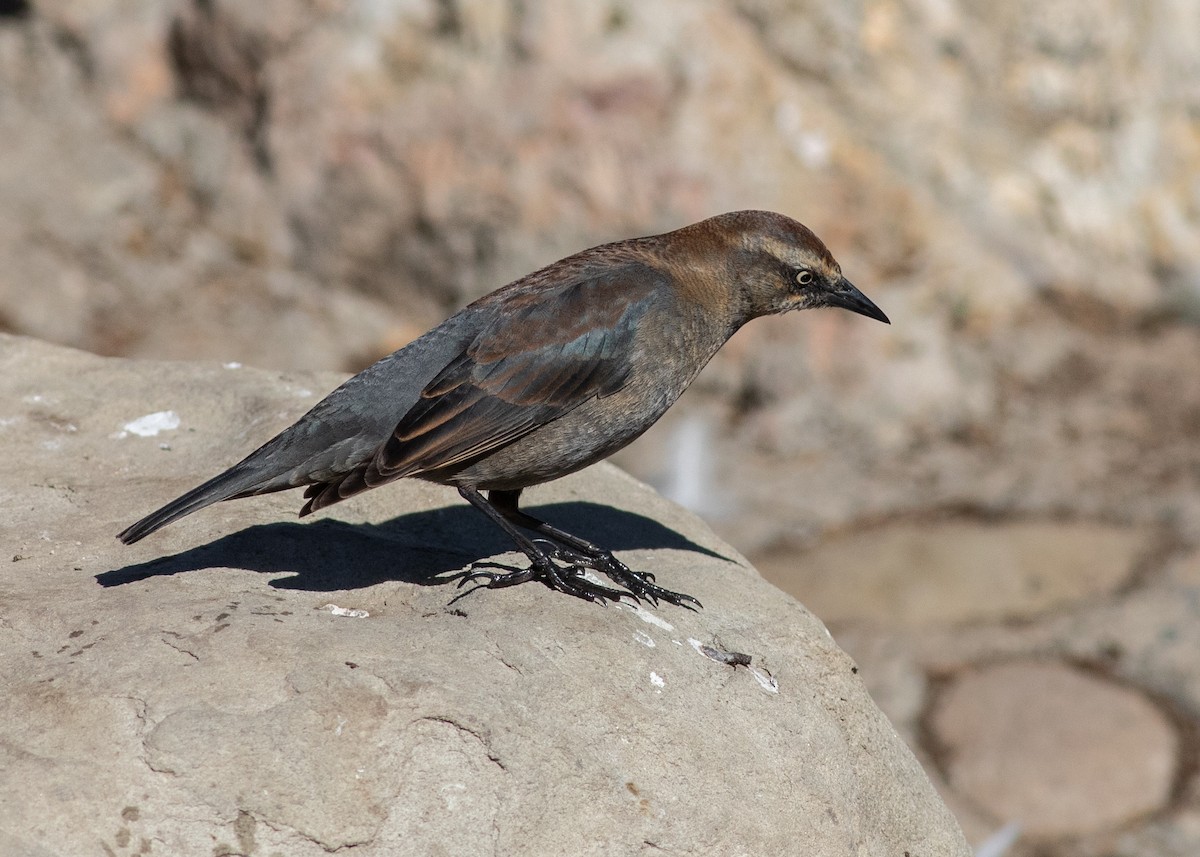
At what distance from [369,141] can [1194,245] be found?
18.9ft

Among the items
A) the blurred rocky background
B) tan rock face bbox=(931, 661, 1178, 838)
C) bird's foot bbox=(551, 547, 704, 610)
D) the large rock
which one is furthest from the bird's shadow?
the blurred rocky background

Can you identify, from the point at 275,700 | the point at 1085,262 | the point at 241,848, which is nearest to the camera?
the point at 241,848

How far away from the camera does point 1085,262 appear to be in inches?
387

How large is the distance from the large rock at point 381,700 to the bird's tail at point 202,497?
146 mm

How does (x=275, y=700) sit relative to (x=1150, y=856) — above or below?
below

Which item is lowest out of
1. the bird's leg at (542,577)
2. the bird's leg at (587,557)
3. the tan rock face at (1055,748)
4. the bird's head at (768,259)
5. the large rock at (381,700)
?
the large rock at (381,700)

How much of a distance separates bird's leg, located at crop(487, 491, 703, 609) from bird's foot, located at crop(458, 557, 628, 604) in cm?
9

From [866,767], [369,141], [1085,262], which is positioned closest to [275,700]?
[866,767]

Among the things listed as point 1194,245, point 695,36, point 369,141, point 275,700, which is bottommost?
point 275,700

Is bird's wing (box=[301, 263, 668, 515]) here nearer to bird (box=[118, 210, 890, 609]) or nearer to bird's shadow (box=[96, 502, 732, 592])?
bird (box=[118, 210, 890, 609])

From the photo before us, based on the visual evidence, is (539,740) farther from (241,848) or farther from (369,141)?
(369,141)

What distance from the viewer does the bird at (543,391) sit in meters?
4.53

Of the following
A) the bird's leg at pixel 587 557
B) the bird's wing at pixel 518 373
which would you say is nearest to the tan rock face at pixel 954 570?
the bird's leg at pixel 587 557

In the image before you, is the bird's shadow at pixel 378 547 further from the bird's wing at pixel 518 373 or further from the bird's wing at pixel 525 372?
the bird's wing at pixel 525 372
